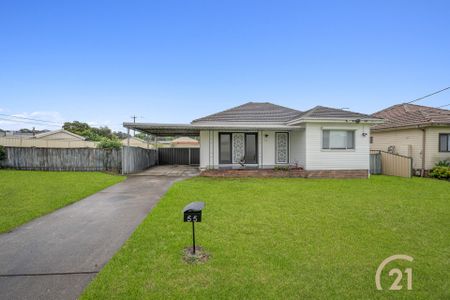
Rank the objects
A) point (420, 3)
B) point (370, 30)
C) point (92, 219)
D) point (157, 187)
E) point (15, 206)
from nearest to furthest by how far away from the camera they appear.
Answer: point (92, 219) < point (15, 206) < point (157, 187) < point (420, 3) < point (370, 30)

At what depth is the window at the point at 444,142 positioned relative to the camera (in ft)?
44.0

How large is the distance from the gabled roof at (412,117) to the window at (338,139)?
4.56 m

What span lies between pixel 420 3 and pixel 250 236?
1740cm

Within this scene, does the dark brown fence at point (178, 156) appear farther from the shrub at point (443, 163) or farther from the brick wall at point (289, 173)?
the shrub at point (443, 163)

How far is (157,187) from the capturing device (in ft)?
30.3

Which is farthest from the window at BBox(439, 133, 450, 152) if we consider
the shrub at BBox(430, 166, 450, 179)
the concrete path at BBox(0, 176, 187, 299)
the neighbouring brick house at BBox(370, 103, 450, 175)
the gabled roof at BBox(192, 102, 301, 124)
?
the concrete path at BBox(0, 176, 187, 299)

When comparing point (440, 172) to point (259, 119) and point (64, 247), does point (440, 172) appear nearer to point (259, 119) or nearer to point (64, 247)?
point (259, 119)

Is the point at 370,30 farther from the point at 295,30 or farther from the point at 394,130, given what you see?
the point at 394,130

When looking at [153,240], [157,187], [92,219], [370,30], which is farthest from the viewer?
[370,30]


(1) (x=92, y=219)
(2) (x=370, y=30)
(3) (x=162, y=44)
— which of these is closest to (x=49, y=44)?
(3) (x=162, y=44)

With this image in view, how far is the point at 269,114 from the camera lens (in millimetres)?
15586

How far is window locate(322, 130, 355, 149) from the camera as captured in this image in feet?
41.0

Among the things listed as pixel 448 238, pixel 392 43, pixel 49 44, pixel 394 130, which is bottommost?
pixel 448 238

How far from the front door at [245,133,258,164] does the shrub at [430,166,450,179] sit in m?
9.88
